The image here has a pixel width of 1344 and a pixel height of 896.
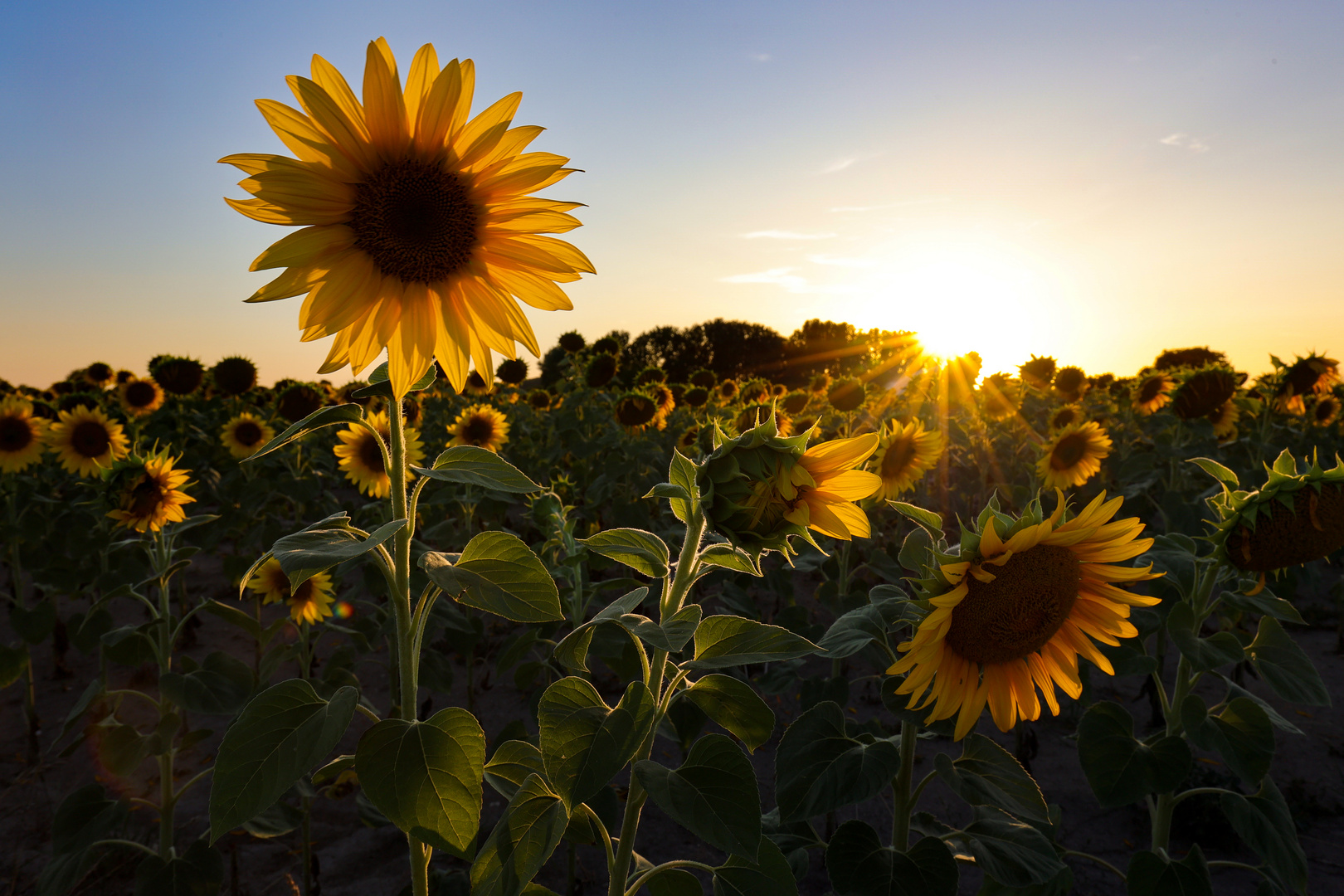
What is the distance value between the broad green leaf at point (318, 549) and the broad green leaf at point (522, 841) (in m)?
0.55

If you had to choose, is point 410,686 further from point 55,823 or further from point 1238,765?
point 1238,765

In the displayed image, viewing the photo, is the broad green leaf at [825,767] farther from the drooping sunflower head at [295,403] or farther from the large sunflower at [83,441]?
the drooping sunflower head at [295,403]

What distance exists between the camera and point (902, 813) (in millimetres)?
1836

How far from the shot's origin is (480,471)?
1324 millimetres

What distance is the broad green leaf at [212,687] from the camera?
93.4 inches

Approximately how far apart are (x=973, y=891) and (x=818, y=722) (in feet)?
6.52

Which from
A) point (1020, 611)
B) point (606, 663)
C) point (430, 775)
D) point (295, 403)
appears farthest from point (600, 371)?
point (430, 775)

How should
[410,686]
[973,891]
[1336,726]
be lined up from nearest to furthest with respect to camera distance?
[410,686] < [973,891] < [1336,726]

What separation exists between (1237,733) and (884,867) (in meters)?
1.14

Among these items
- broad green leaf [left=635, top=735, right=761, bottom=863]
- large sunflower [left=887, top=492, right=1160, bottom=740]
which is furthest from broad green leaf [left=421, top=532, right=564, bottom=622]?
large sunflower [left=887, top=492, right=1160, bottom=740]

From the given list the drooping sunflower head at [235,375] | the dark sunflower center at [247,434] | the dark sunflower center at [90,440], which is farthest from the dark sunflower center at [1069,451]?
the drooping sunflower head at [235,375]

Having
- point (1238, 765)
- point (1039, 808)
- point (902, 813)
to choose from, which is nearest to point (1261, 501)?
point (1238, 765)

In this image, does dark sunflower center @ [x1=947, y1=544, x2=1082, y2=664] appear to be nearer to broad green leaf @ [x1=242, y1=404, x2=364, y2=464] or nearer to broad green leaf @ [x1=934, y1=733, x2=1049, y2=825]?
broad green leaf @ [x1=934, y1=733, x2=1049, y2=825]

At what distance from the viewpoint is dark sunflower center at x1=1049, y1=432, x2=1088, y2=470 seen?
507cm
